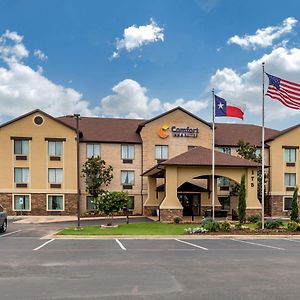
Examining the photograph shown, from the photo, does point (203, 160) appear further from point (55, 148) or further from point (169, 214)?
point (55, 148)

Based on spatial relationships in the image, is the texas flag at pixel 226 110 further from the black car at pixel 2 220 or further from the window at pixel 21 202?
the window at pixel 21 202

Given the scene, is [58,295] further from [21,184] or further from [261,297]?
[21,184]

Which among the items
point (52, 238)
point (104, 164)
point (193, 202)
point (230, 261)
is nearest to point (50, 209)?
point (104, 164)

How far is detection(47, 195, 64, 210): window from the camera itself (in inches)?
1716

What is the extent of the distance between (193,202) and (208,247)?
82.3 feet

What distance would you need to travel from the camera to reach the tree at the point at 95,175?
43469 mm

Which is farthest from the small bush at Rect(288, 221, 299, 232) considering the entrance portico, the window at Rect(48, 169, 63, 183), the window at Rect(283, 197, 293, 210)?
the window at Rect(48, 169, 63, 183)

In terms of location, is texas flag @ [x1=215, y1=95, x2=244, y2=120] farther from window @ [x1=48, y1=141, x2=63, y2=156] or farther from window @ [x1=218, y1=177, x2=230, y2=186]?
window @ [x1=48, y1=141, x2=63, y2=156]

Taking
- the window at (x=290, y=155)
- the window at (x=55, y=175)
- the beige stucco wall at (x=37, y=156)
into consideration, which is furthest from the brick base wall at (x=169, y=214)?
the window at (x=290, y=155)

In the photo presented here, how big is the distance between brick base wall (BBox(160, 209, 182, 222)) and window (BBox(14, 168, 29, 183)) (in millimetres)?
16734

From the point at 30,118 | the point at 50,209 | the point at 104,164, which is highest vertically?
the point at 30,118

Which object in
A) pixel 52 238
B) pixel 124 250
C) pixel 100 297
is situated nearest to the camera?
pixel 100 297

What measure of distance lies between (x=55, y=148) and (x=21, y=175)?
4.18 metres

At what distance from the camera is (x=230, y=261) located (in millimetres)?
13555
